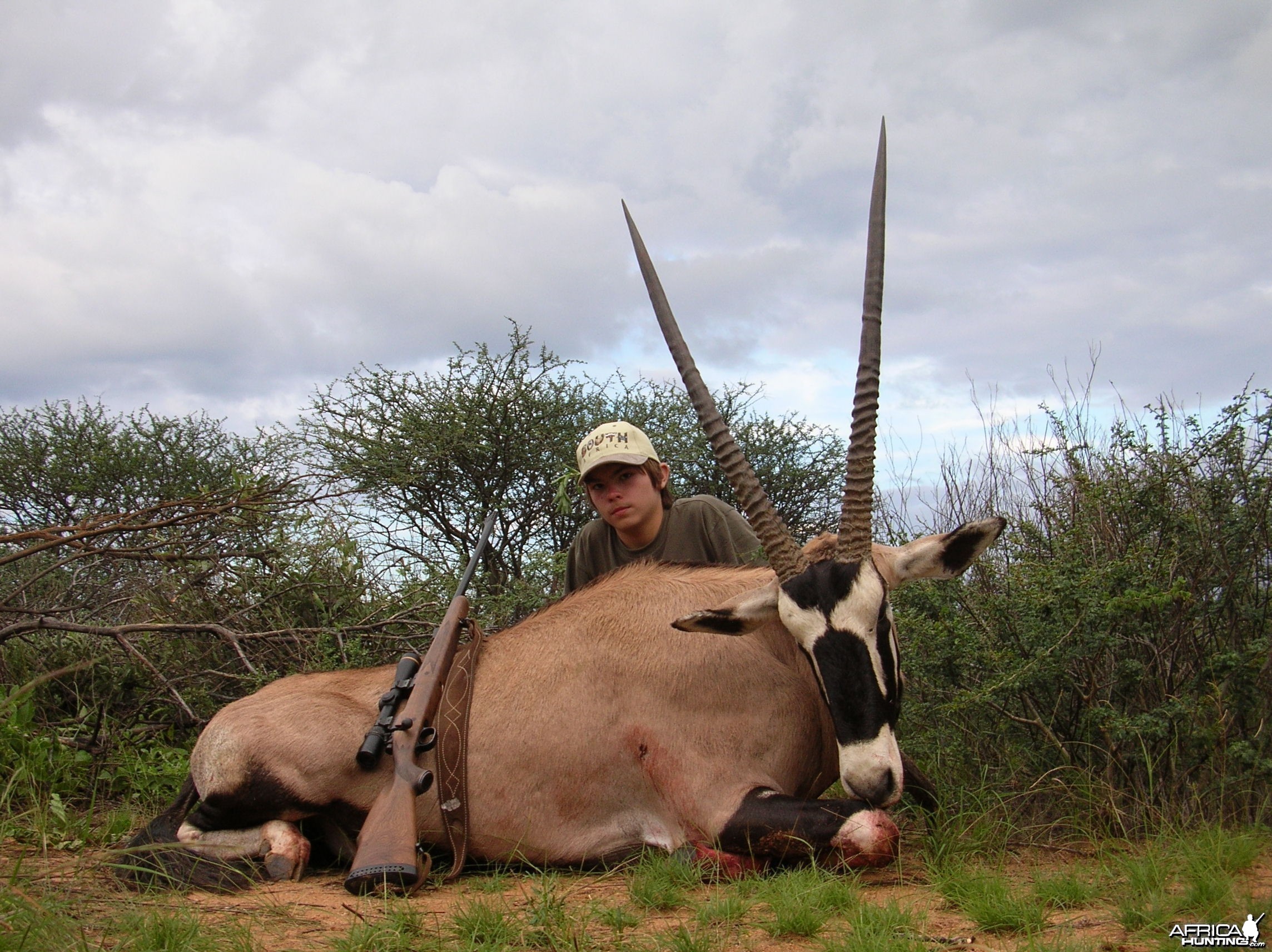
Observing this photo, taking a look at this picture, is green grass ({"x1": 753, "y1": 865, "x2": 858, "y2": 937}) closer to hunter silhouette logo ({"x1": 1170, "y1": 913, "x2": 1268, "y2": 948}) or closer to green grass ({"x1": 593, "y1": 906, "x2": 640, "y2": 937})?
green grass ({"x1": 593, "y1": 906, "x2": 640, "y2": 937})

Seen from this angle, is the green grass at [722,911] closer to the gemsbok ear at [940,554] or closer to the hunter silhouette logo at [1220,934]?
the hunter silhouette logo at [1220,934]

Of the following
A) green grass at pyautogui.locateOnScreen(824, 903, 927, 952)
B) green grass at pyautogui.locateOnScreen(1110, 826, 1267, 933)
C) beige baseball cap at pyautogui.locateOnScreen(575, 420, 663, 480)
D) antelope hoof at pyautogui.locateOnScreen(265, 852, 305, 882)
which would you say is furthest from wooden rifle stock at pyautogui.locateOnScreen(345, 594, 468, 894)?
green grass at pyautogui.locateOnScreen(1110, 826, 1267, 933)

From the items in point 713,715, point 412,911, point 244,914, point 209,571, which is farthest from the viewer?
point 209,571

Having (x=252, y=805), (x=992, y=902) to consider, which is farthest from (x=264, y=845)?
(x=992, y=902)

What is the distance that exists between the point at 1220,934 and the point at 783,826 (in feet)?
4.44

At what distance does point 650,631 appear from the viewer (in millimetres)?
4156

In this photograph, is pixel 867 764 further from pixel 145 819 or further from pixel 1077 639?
pixel 145 819

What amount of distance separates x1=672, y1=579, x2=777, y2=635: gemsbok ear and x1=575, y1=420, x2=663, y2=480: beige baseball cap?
62.1 inches

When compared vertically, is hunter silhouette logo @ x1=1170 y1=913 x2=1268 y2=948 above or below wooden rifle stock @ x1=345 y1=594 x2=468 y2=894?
below

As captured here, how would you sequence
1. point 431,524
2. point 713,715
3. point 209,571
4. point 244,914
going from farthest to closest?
point 431,524 → point 209,571 → point 713,715 → point 244,914

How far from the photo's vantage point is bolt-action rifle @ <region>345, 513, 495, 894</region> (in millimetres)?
3586

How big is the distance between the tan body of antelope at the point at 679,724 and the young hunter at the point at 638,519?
1021 millimetres

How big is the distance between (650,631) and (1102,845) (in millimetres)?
1803

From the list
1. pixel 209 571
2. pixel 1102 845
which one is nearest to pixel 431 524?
pixel 209 571
